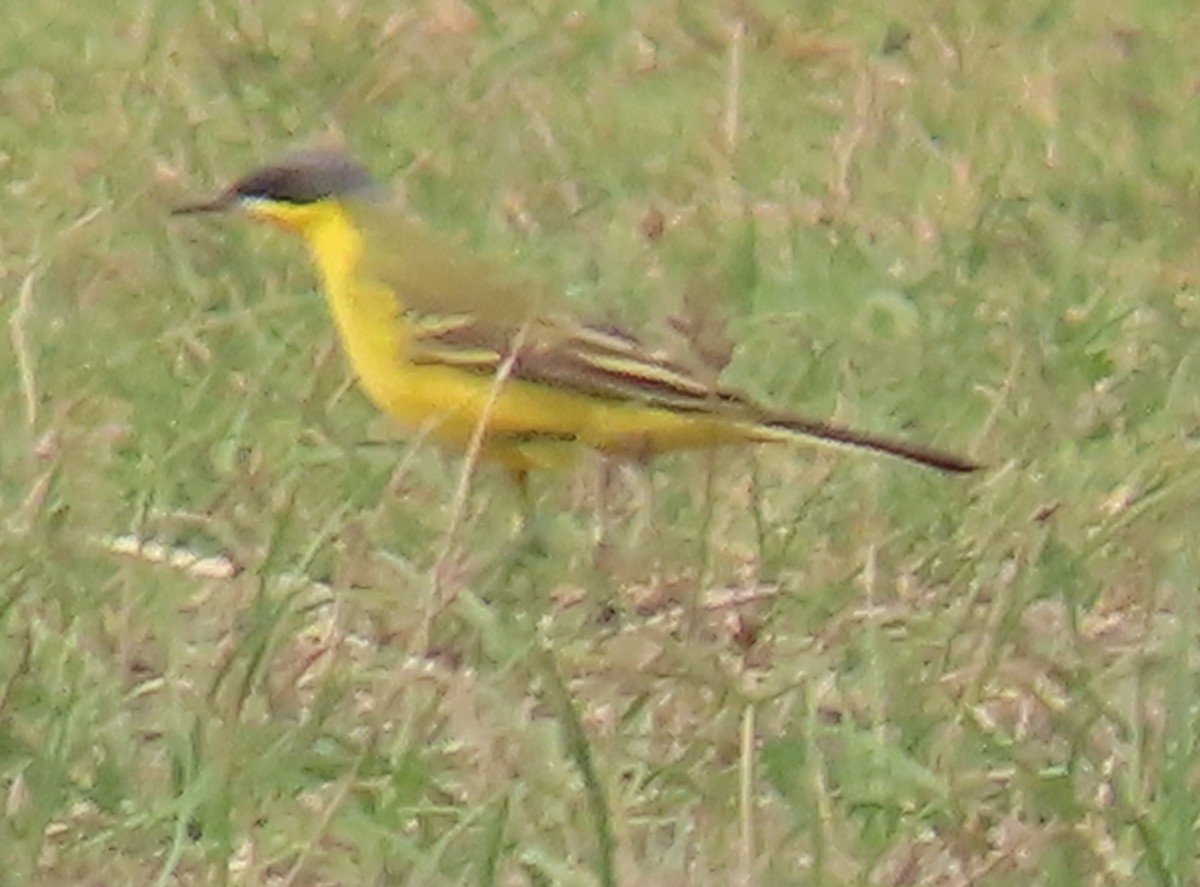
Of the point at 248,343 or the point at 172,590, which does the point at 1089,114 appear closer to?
the point at 248,343

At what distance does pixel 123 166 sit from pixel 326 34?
1.13 meters

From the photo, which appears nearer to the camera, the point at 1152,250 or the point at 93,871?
the point at 93,871

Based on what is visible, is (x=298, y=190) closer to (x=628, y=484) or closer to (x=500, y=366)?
(x=628, y=484)

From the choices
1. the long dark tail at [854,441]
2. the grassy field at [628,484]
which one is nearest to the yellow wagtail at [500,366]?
the long dark tail at [854,441]

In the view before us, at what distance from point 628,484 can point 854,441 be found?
0.91 metres

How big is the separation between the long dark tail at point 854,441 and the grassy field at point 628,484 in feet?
0.30

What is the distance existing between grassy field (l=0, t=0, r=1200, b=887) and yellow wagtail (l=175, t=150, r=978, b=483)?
14 centimetres

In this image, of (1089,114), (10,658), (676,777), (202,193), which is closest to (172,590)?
(10,658)

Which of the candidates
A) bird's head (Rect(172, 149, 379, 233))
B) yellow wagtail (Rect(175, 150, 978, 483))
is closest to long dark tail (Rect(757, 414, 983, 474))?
yellow wagtail (Rect(175, 150, 978, 483))

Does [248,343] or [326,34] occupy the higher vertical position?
[248,343]

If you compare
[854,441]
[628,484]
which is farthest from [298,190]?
[854,441]

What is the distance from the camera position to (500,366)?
4.78 meters

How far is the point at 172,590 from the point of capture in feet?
15.5

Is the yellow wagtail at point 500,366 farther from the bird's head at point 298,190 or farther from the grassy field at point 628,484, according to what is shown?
the grassy field at point 628,484
